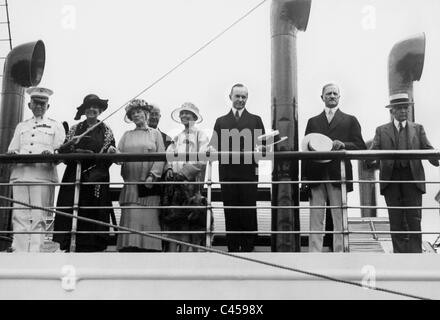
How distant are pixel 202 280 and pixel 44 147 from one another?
1.80 meters

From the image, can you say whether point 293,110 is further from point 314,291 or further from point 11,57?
point 11,57

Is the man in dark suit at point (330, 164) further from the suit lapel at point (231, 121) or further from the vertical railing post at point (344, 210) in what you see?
the suit lapel at point (231, 121)

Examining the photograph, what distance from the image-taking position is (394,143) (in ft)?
17.3

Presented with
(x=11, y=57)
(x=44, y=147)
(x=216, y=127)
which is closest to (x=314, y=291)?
(x=216, y=127)

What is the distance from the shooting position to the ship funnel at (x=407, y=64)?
8.55 meters

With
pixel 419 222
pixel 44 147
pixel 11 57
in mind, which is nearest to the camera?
pixel 419 222

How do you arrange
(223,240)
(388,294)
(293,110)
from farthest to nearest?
(223,240), (293,110), (388,294)

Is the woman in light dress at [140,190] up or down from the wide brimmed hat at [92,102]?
down

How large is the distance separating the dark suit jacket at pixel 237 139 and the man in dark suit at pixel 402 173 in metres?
0.93

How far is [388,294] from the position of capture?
436 centimetres

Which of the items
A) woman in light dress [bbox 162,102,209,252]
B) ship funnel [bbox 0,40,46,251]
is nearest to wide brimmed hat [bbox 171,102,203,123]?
woman in light dress [bbox 162,102,209,252]

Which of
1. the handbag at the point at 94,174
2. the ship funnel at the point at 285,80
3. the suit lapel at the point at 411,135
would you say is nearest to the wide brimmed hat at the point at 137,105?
the handbag at the point at 94,174

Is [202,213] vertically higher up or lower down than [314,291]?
higher up
